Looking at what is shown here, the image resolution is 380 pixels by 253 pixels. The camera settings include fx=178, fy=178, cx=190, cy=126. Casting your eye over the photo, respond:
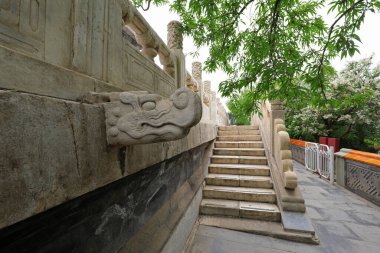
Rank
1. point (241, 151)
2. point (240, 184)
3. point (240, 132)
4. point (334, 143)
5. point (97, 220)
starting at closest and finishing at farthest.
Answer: point (97, 220) < point (240, 184) < point (241, 151) < point (240, 132) < point (334, 143)

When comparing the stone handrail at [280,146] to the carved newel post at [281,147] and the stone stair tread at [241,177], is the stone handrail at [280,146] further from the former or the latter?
the stone stair tread at [241,177]

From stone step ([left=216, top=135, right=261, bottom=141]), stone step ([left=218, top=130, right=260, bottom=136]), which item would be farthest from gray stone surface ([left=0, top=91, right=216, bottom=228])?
stone step ([left=218, top=130, right=260, bottom=136])

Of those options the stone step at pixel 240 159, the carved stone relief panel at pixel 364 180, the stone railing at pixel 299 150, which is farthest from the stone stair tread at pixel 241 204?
the stone railing at pixel 299 150

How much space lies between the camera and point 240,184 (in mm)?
4004

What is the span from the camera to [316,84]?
239cm

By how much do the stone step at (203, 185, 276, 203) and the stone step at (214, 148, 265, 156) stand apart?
1247mm

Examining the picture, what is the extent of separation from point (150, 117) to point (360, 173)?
5.54 meters

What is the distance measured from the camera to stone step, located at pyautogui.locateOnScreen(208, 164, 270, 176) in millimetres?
4262

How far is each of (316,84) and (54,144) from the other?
287 cm

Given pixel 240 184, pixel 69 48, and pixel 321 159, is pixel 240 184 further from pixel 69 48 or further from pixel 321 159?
pixel 69 48

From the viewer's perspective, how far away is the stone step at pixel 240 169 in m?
4.26

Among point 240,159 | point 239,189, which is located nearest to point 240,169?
point 240,159

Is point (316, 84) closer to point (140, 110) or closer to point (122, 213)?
point (140, 110)

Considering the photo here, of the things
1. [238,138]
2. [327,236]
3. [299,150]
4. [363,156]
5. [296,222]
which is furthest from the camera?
[299,150]
